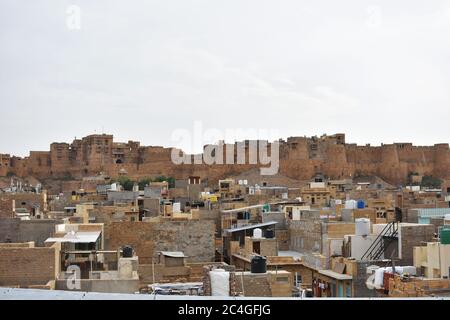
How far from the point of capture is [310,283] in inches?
310

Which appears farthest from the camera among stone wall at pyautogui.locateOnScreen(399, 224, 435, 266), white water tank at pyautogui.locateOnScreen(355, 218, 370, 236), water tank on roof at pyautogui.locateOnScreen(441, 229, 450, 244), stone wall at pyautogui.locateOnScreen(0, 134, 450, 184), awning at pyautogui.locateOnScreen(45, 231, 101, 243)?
stone wall at pyautogui.locateOnScreen(0, 134, 450, 184)

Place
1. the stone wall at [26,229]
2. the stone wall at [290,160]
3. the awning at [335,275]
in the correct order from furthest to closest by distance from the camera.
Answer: the stone wall at [290,160] → the stone wall at [26,229] → the awning at [335,275]

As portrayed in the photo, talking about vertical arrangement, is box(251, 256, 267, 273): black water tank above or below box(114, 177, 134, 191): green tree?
below

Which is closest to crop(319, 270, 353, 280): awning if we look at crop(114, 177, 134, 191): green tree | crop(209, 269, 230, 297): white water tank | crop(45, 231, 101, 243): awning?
crop(45, 231, 101, 243): awning

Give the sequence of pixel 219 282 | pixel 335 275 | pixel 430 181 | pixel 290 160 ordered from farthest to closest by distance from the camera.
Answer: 1. pixel 430 181
2. pixel 290 160
3. pixel 335 275
4. pixel 219 282

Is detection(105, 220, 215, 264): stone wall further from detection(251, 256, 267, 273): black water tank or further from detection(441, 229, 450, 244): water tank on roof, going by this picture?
detection(441, 229, 450, 244): water tank on roof

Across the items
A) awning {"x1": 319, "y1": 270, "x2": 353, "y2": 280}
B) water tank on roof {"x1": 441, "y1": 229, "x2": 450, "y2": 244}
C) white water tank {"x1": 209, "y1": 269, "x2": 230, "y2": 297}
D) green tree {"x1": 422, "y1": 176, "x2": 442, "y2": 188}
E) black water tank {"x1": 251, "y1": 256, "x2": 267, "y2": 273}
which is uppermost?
green tree {"x1": 422, "y1": 176, "x2": 442, "y2": 188}

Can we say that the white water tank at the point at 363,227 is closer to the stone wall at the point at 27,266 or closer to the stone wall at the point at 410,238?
the stone wall at the point at 410,238

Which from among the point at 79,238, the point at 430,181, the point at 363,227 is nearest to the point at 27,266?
the point at 79,238

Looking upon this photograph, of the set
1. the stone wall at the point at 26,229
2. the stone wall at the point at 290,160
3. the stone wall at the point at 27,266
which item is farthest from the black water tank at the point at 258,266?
the stone wall at the point at 290,160

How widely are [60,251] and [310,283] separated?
3.23 metres

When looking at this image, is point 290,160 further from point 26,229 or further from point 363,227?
point 26,229

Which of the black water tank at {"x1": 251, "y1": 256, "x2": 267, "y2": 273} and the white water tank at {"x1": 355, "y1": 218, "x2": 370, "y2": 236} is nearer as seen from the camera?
the black water tank at {"x1": 251, "y1": 256, "x2": 267, "y2": 273}
